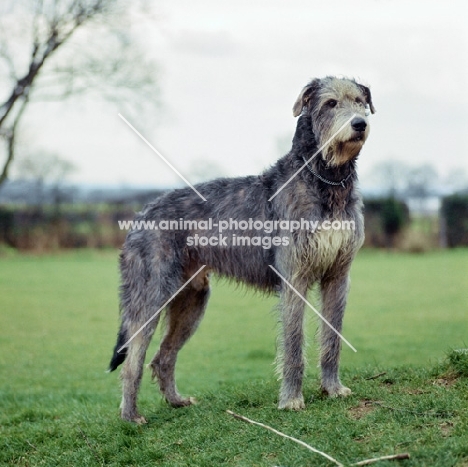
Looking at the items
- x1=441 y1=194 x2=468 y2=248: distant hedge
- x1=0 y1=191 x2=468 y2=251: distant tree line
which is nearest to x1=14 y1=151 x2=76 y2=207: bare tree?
x1=0 y1=191 x2=468 y2=251: distant tree line

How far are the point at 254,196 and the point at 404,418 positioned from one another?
242 cm

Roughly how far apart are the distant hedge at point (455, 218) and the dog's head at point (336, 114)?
875 inches

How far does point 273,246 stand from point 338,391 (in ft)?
4.69

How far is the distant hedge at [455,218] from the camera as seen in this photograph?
2727 cm

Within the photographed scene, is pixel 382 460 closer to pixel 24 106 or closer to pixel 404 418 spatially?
pixel 404 418

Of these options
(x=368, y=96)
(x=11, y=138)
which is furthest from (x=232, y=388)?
(x=11, y=138)

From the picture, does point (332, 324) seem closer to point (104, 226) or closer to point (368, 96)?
point (368, 96)

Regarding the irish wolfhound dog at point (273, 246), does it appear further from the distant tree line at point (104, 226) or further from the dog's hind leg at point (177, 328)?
the distant tree line at point (104, 226)

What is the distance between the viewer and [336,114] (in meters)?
5.92

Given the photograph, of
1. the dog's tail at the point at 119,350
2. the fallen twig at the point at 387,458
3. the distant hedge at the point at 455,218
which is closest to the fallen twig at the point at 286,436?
the fallen twig at the point at 387,458

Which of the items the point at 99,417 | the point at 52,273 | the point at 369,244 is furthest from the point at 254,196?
the point at 369,244

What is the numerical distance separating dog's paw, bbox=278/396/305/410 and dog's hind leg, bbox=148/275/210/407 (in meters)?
1.31

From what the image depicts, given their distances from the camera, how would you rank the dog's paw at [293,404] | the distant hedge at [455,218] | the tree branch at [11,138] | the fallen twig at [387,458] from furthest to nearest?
the distant hedge at [455,218]
the tree branch at [11,138]
the dog's paw at [293,404]
the fallen twig at [387,458]

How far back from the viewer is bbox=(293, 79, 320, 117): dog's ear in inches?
242
